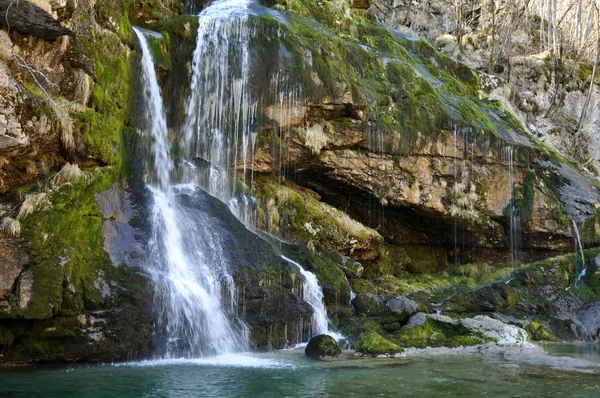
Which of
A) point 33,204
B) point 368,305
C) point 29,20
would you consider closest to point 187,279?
point 33,204

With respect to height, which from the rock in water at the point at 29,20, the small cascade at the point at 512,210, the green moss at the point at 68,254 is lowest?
the green moss at the point at 68,254

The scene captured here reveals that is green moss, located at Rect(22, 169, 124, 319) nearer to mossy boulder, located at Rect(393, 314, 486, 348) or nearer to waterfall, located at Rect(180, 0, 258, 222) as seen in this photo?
waterfall, located at Rect(180, 0, 258, 222)

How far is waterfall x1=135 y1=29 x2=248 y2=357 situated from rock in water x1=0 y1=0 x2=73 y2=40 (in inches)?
149

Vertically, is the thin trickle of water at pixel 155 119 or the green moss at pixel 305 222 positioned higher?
the thin trickle of water at pixel 155 119

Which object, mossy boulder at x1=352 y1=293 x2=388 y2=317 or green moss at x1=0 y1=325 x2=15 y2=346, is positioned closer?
green moss at x1=0 y1=325 x2=15 y2=346

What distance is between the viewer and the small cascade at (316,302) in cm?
1234

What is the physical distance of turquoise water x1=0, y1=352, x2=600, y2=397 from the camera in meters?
7.20

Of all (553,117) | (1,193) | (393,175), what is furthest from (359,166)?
(553,117)

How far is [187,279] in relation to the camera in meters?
10.9

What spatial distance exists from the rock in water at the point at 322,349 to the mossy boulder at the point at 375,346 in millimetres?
691

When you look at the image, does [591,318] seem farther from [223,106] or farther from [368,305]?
[223,106]

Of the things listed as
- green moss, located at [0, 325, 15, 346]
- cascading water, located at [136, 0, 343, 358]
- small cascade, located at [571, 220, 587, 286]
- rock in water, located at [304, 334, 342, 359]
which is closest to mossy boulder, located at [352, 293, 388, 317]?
cascading water, located at [136, 0, 343, 358]

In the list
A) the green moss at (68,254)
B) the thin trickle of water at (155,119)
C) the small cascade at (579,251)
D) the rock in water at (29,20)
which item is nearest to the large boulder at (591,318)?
the small cascade at (579,251)

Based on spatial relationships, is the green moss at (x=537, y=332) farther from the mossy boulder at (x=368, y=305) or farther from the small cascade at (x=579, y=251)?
the mossy boulder at (x=368, y=305)
